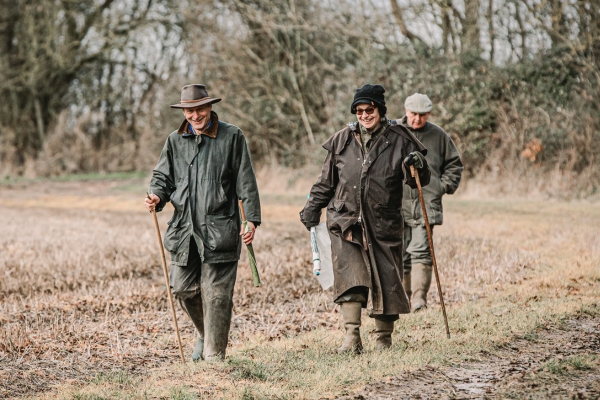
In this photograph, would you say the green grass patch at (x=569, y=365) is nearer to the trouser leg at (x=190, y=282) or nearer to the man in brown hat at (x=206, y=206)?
the man in brown hat at (x=206, y=206)

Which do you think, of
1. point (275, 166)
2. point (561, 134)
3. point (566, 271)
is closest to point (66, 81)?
point (275, 166)

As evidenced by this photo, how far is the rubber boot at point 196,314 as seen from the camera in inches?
246

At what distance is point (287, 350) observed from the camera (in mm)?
6562

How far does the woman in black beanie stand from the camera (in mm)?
6180

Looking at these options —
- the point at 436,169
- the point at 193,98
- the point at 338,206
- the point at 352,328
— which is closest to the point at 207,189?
the point at 193,98

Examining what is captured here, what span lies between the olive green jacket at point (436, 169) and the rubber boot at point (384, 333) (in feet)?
6.58

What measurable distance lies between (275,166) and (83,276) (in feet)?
47.3

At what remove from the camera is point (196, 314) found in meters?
6.34

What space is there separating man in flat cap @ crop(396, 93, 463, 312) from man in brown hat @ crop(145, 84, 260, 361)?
2.40 meters

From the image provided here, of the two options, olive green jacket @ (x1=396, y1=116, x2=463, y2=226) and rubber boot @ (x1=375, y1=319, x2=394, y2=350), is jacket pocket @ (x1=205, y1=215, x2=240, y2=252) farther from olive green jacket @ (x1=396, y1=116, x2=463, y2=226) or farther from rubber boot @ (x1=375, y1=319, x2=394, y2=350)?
olive green jacket @ (x1=396, y1=116, x2=463, y2=226)

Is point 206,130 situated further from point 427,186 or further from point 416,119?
point 427,186

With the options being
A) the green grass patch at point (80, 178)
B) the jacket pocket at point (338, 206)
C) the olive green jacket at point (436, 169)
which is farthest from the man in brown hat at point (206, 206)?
the green grass patch at point (80, 178)

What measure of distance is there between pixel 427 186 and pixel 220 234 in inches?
110

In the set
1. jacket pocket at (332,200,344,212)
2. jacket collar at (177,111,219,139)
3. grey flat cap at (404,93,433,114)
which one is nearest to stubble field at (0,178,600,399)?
jacket pocket at (332,200,344,212)
